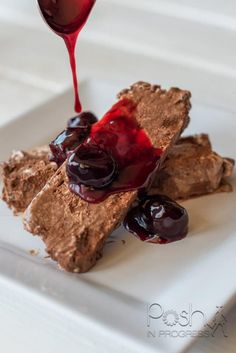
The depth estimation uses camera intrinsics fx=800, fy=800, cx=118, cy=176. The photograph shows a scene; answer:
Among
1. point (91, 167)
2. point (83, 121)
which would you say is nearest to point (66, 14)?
point (83, 121)

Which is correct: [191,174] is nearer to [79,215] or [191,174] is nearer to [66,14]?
[79,215]

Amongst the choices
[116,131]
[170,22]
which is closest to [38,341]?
[116,131]

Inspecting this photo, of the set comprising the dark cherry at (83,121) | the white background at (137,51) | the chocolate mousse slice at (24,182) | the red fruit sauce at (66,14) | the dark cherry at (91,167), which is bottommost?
the white background at (137,51)

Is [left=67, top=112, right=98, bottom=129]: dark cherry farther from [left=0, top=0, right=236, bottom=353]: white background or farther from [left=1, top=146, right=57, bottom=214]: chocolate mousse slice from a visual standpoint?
[left=0, top=0, right=236, bottom=353]: white background

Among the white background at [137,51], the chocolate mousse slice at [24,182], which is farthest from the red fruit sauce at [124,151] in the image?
the white background at [137,51]

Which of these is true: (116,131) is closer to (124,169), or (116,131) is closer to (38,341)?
(124,169)

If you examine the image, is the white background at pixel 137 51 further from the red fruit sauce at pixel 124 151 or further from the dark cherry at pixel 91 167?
the dark cherry at pixel 91 167

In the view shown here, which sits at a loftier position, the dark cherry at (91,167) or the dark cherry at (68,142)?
the dark cherry at (91,167)
